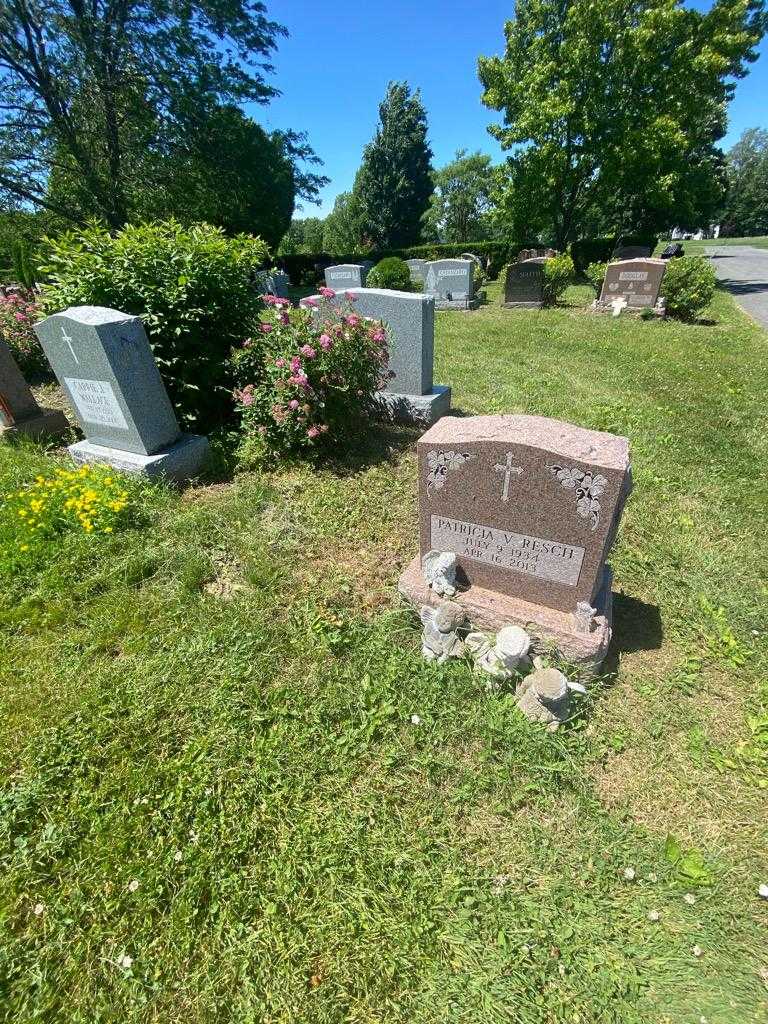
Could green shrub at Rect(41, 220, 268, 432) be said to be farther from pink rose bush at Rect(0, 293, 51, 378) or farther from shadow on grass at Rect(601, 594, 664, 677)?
shadow on grass at Rect(601, 594, 664, 677)

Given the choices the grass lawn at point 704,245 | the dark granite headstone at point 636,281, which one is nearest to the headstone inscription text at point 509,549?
the dark granite headstone at point 636,281

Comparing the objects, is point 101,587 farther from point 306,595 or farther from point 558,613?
point 558,613

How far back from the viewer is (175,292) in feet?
13.9

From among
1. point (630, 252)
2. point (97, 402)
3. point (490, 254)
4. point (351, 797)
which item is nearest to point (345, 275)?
point (97, 402)

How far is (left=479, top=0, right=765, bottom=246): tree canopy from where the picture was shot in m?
15.2

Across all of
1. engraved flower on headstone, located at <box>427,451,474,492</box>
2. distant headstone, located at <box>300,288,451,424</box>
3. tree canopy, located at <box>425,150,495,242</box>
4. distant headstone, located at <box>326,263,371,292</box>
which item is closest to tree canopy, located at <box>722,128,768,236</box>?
tree canopy, located at <box>425,150,495,242</box>

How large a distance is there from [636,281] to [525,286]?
2914 millimetres

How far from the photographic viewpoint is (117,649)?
8.70ft

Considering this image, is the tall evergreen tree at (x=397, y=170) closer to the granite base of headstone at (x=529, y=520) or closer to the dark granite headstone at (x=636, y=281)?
the dark granite headstone at (x=636, y=281)

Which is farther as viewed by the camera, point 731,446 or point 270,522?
point 731,446

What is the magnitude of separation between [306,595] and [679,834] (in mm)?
2252

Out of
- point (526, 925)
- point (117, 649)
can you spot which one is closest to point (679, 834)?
point (526, 925)

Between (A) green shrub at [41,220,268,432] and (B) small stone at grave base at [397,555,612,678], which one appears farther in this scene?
(A) green shrub at [41,220,268,432]

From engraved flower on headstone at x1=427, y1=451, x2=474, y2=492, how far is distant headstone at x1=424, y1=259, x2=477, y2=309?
42.1 feet
